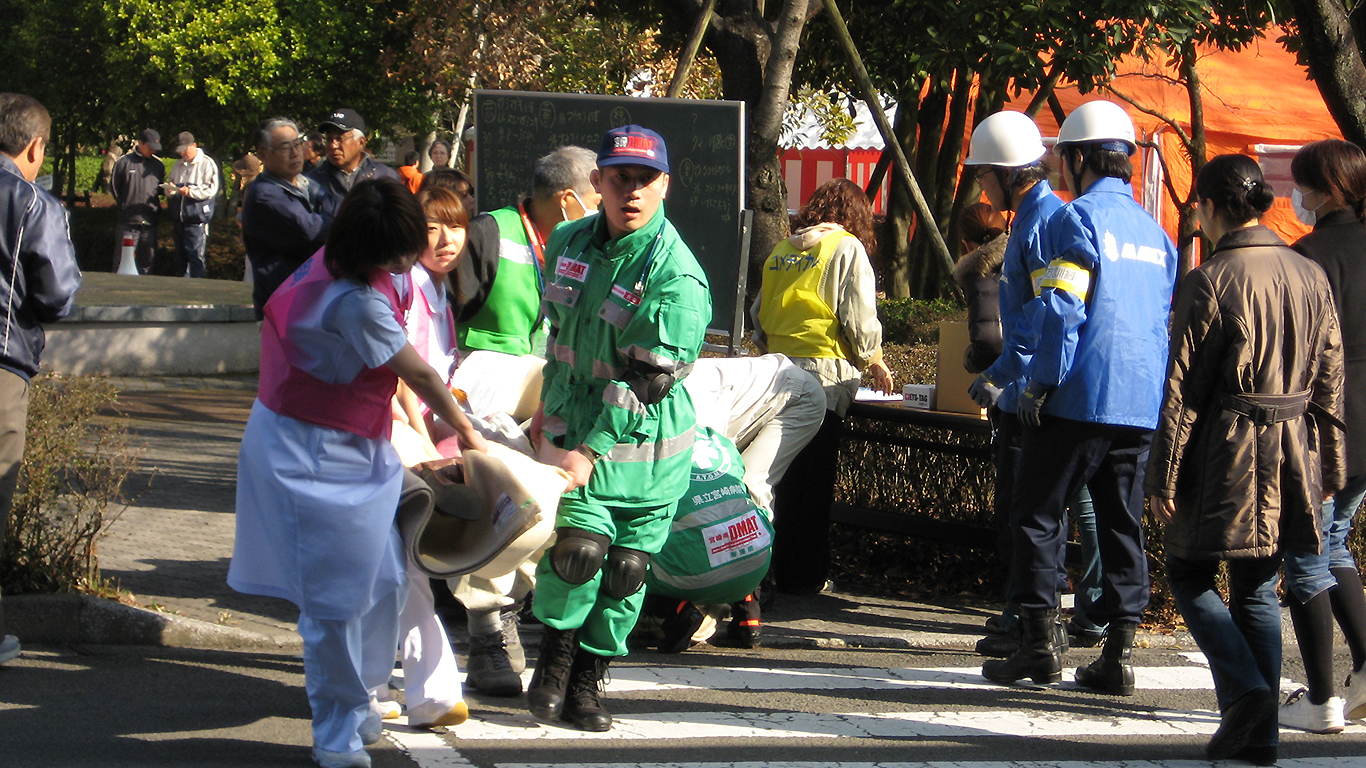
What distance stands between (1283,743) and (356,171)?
5.10m

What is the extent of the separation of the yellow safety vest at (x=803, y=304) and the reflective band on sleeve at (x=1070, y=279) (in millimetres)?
1540

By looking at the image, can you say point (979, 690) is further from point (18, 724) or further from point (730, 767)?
point (18, 724)

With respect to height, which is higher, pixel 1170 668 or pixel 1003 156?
pixel 1003 156

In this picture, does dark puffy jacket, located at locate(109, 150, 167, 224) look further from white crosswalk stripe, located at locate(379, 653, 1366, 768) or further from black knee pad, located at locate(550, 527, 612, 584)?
black knee pad, located at locate(550, 527, 612, 584)

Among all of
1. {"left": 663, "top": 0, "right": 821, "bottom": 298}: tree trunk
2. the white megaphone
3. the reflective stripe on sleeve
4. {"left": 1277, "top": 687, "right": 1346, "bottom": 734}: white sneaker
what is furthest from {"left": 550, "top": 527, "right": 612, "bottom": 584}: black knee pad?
the white megaphone

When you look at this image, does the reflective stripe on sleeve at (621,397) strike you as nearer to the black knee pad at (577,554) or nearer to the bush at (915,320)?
the black knee pad at (577,554)

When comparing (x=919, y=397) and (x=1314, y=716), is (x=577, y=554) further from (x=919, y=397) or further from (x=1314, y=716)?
(x=919, y=397)

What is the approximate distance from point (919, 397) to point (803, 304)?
763mm

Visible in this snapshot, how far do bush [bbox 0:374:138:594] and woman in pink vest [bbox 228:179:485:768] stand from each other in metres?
1.80

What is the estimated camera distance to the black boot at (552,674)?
4.62 metres

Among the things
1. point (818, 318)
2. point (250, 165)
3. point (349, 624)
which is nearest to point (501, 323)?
point (818, 318)

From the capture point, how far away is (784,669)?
18.3 feet

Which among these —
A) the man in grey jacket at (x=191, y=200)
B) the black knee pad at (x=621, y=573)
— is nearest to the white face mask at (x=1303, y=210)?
the black knee pad at (x=621, y=573)

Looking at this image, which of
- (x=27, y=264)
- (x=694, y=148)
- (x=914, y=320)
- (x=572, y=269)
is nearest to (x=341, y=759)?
(x=572, y=269)
